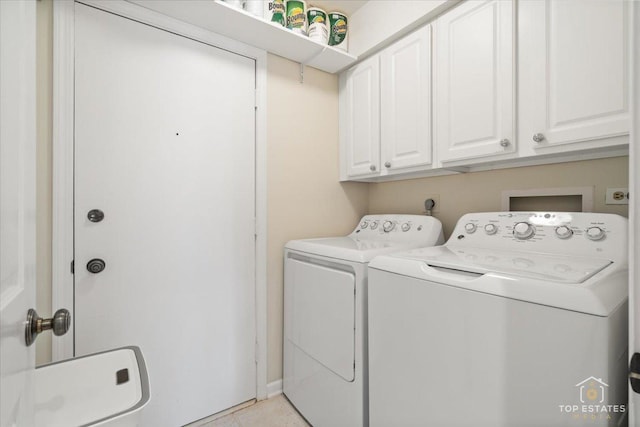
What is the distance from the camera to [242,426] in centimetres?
160

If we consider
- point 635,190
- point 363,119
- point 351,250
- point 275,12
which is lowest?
point 351,250

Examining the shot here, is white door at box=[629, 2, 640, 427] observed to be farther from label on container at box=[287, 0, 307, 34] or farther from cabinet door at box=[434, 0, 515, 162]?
label on container at box=[287, 0, 307, 34]

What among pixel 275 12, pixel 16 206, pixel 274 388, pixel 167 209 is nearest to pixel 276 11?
pixel 275 12

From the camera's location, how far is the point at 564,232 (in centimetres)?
115

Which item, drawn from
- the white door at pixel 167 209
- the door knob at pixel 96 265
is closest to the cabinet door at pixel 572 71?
the white door at pixel 167 209

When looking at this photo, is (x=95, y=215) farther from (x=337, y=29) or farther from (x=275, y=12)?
(x=337, y=29)

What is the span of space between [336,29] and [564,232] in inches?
70.0

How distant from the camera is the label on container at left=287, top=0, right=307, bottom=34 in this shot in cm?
176

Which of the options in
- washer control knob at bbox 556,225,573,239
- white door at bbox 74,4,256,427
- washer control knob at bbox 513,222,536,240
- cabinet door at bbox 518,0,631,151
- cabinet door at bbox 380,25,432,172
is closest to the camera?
cabinet door at bbox 518,0,631,151

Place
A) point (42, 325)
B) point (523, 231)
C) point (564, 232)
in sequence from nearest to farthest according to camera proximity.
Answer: point (42, 325), point (564, 232), point (523, 231)

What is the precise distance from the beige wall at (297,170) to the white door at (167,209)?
0.15 metres

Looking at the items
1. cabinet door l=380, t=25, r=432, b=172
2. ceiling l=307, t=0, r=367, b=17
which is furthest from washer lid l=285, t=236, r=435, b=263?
ceiling l=307, t=0, r=367, b=17

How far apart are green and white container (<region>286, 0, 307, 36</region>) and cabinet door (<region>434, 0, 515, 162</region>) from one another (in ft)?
2.64

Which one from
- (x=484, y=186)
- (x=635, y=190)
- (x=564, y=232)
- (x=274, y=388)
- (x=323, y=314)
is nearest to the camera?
(x=635, y=190)
